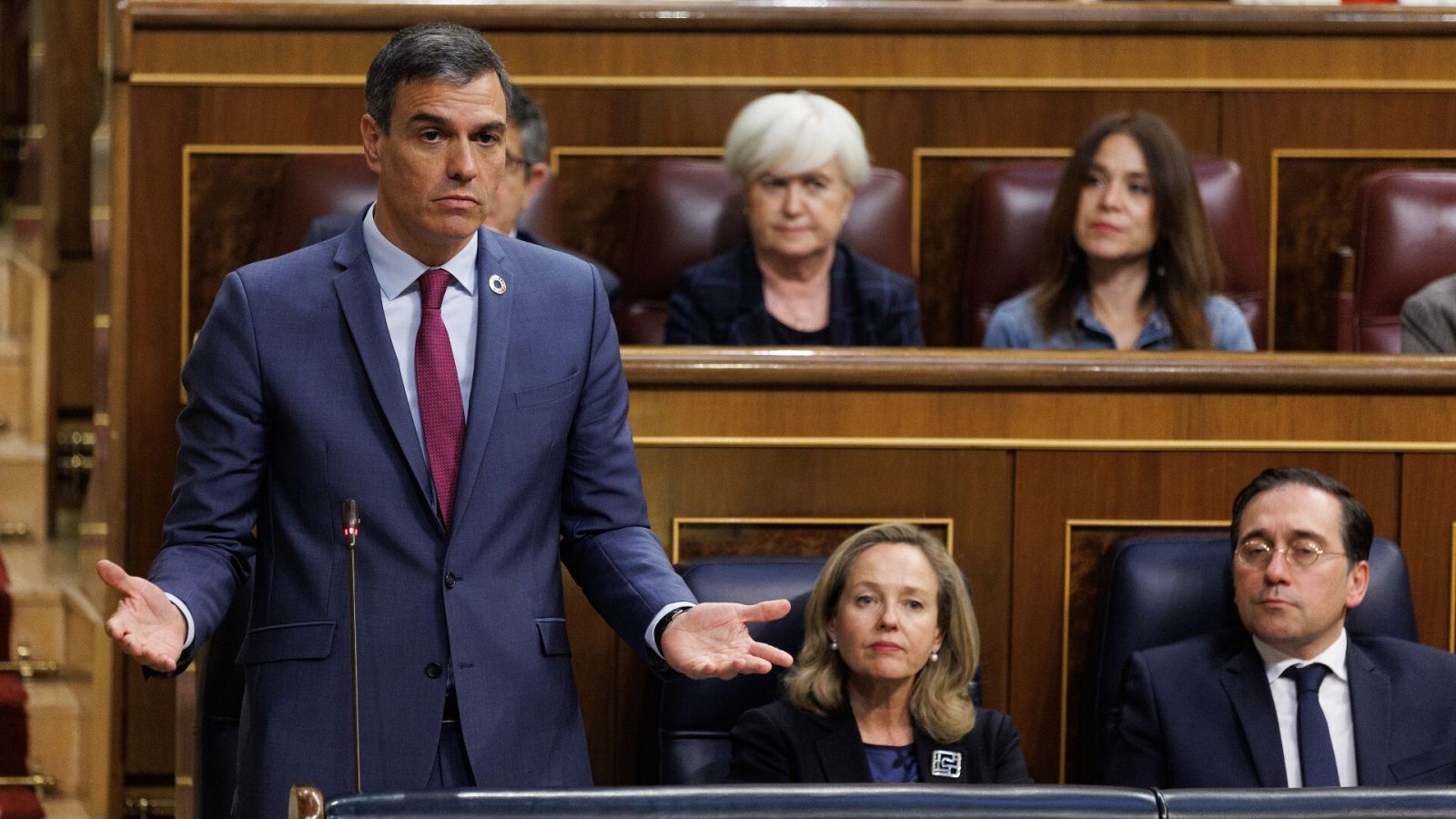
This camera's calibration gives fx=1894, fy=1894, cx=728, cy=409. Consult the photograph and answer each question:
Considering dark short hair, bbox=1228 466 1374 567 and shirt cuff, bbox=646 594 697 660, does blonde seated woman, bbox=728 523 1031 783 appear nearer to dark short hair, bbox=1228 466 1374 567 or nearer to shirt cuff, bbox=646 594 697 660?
dark short hair, bbox=1228 466 1374 567

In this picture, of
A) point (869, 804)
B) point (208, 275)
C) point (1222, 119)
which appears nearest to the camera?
point (869, 804)

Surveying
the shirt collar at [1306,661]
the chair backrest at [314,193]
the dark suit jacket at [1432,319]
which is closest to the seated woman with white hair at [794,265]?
the chair backrest at [314,193]

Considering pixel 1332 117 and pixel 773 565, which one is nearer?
pixel 773 565

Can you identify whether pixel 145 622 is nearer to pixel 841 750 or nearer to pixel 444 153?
pixel 444 153

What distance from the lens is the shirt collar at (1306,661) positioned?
3.98 feet

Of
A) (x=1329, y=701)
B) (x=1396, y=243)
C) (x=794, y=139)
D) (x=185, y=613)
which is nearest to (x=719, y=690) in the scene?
(x=1329, y=701)

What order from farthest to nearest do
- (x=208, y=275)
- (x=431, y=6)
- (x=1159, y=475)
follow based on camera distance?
(x=431, y=6) → (x=208, y=275) → (x=1159, y=475)

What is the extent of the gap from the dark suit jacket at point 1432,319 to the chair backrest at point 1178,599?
0.38m

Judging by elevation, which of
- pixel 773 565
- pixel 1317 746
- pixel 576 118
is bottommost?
pixel 1317 746

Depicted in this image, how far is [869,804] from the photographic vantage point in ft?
2.15

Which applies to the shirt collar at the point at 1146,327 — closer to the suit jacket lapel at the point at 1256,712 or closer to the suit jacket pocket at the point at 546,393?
the suit jacket lapel at the point at 1256,712

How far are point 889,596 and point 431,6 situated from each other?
813 mm

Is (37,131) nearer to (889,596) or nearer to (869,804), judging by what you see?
(889,596)

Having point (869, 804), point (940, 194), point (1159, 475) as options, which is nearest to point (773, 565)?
point (1159, 475)
